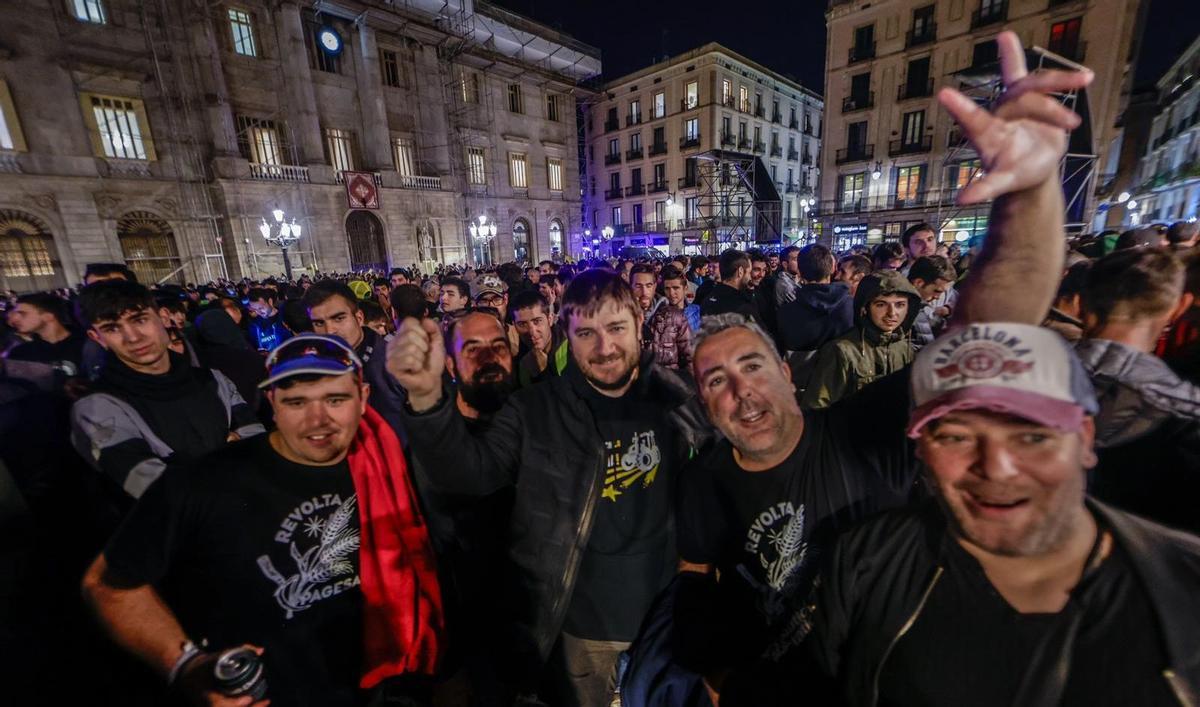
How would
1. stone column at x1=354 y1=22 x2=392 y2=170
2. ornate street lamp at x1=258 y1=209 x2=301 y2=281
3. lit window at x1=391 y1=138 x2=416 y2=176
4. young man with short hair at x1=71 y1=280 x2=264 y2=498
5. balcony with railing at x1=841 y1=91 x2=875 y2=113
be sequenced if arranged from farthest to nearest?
balcony with railing at x1=841 y1=91 x2=875 y2=113 < lit window at x1=391 y1=138 x2=416 y2=176 < stone column at x1=354 y1=22 x2=392 y2=170 < ornate street lamp at x1=258 y1=209 x2=301 y2=281 < young man with short hair at x1=71 y1=280 x2=264 y2=498

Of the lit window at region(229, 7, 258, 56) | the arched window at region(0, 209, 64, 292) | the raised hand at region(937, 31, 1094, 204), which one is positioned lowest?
the raised hand at region(937, 31, 1094, 204)

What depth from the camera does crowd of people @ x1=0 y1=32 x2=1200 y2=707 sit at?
1142 millimetres

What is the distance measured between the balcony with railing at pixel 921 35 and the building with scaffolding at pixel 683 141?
9986mm

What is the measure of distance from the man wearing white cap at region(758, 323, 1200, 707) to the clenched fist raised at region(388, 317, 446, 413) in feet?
5.28

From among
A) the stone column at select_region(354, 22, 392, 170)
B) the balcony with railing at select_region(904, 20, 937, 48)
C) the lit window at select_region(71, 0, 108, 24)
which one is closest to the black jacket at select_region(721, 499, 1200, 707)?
the stone column at select_region(354, 22, 392, 170)

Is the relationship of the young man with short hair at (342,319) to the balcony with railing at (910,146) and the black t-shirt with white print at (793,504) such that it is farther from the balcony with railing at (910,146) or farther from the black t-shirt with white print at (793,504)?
the balcony with railing at (910,146)

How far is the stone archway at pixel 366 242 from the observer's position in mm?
21359

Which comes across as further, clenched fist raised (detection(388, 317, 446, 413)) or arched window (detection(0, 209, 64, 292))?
arched window (detection(0, 209, 64, 292))

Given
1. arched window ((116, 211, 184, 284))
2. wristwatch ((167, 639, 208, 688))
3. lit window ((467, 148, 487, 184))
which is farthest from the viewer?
lit window ((467, 148, 487, 184))

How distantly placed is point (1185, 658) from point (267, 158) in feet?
83.4

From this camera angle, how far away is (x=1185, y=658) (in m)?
0.98

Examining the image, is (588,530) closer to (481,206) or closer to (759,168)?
(759,168)

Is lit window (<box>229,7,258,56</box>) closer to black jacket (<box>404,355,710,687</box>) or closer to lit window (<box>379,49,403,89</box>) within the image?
lit window (<box>379,49,403,89</box>)

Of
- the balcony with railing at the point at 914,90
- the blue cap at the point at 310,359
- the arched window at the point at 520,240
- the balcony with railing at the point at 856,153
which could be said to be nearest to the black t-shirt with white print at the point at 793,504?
the blue cap at the point at 310,359
